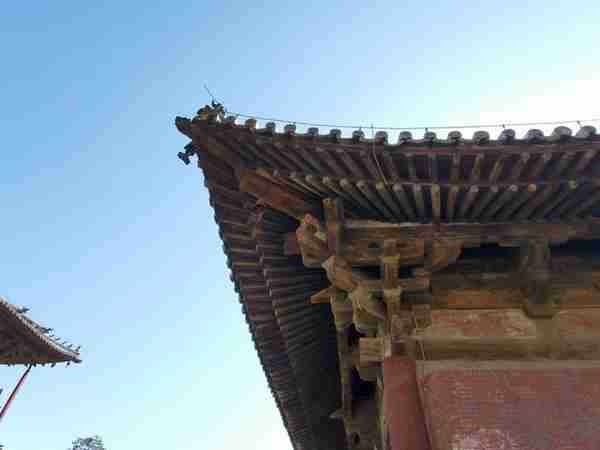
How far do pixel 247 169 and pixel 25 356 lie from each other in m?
14.0

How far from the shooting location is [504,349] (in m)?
4.71

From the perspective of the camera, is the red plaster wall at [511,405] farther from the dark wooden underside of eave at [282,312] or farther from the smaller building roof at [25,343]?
the smaller building roof at [25,343]

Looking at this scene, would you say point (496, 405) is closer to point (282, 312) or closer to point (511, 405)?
point (511, 405)

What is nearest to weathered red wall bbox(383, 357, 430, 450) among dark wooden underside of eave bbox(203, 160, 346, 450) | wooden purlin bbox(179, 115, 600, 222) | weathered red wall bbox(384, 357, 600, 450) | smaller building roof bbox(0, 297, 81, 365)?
weathered red wall bbox(384, 357, 600, 450)

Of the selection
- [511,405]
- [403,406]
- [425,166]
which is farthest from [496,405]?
[425,166]

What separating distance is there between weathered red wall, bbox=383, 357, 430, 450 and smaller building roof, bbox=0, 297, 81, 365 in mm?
12584

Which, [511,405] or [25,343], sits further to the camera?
[25,343]

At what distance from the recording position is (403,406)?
173 inches

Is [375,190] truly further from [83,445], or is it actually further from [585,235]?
[83,445]

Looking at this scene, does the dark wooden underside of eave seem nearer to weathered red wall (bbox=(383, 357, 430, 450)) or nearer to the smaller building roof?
weathered red wall (bbox=(383, 357, 430, 450))

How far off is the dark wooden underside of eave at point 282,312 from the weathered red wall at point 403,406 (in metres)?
1.69

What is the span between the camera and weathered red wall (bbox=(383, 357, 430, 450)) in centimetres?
418

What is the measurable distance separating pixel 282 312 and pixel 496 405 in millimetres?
2819

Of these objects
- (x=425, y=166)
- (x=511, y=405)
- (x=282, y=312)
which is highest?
(x=425, y=166)
